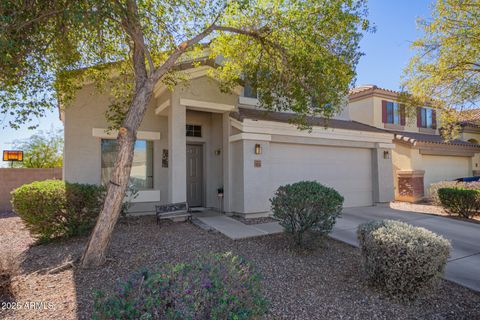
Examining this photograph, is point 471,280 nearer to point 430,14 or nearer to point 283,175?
point 283,175

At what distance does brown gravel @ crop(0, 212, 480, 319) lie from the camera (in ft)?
12.5

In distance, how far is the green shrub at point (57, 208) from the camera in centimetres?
641

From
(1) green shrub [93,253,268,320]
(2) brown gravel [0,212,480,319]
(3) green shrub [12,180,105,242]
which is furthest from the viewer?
(3) green shrub [12,180,105,242]

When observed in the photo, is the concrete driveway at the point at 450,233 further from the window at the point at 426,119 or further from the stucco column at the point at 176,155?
the window at the point at 426,119

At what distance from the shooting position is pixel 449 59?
31.0 feet

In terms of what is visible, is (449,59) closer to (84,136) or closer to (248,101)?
(248,101)

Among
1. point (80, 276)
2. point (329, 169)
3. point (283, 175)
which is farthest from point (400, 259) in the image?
point (329, 169)

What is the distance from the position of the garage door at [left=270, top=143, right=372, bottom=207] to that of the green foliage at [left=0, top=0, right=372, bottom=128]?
2.49m

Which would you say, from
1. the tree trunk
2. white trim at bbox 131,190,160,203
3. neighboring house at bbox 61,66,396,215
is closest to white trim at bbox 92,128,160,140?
neighboring house at bbox 61,66,396,215

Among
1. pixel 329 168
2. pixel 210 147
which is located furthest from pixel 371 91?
pixel 210 147

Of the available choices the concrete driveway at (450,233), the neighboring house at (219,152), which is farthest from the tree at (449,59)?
the concrete driveway at (450,233)

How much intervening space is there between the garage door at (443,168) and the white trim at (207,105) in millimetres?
12705

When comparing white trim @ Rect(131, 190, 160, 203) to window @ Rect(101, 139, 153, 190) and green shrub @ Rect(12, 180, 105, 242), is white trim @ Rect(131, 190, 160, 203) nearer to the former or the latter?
window @ Rect(101, 139, 153, 190)

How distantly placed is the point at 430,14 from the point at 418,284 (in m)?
9.41
